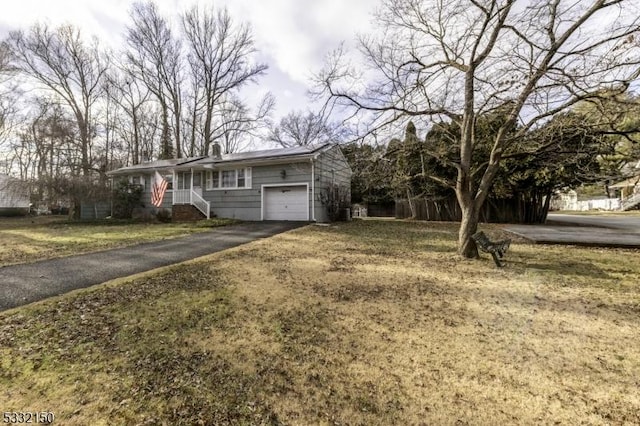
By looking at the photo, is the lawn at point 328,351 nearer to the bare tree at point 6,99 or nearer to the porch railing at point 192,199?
the porch railing at point 192,199

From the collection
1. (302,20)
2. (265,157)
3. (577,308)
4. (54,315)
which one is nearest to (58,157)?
(265,157)

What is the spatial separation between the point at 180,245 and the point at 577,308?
364 inches

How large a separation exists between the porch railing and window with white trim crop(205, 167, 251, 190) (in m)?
1.12

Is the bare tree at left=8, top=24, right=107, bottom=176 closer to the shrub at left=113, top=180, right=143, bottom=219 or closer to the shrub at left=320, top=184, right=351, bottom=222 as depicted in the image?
the shrub at left=113, top=180, right=143, bottom=219

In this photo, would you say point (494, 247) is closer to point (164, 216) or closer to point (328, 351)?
point (328, 351)

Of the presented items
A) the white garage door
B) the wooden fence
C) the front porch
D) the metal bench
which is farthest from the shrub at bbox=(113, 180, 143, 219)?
the metal bench

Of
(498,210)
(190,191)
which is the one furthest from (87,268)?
(498,210)

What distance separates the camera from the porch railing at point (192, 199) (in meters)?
16.7

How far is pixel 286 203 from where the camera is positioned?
15883mm

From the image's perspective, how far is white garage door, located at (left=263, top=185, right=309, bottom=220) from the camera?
50.6ft

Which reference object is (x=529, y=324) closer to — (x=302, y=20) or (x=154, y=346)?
(x=154, y=346)

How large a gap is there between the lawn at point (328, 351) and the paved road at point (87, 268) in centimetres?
69

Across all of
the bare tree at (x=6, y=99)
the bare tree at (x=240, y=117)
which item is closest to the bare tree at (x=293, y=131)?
the bare tree at (x=240, y=117)

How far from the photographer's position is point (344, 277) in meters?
5.69
